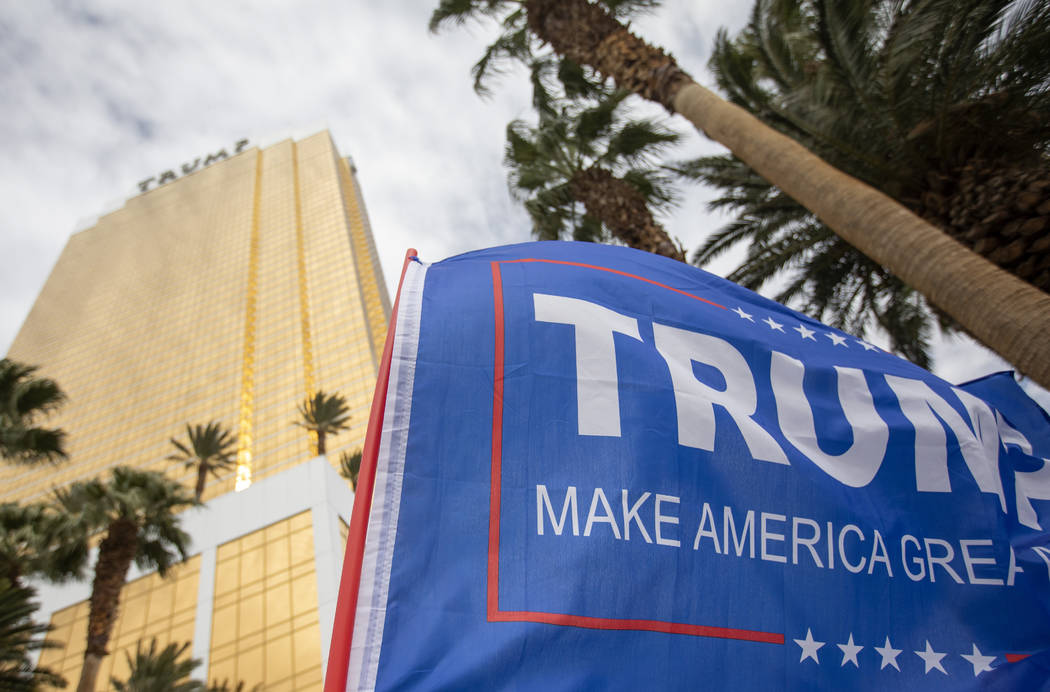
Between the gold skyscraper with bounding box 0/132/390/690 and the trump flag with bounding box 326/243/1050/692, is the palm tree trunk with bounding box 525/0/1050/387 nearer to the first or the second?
the trump flag with bounding box 326/243/1050/692

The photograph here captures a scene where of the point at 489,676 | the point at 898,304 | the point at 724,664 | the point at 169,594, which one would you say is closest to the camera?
the point at 489,676

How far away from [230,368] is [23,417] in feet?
163

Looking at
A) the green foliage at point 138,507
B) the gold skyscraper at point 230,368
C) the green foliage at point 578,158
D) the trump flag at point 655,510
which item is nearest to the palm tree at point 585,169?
the green foliage at point 578,158

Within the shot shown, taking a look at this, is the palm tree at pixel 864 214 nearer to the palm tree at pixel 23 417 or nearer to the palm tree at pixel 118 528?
the palm tree at pixel 23 417

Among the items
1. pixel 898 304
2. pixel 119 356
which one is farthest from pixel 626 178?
pixel 119 356

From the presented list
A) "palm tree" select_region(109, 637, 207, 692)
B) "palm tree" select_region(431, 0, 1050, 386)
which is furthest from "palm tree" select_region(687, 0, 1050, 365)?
"palm tree" select_region(109, 637, 207, 692)

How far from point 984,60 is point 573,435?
598cm

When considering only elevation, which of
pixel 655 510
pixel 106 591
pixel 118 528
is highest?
pixel 118 528

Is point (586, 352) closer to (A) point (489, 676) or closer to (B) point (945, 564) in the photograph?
(A) point (489, 676)

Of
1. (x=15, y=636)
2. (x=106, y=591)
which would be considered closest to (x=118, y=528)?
(x=106, y=591)

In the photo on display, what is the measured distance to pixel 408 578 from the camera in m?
2.15

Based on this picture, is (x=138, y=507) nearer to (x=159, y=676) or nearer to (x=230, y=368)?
(x=159, y=676)

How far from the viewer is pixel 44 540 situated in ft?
47.3

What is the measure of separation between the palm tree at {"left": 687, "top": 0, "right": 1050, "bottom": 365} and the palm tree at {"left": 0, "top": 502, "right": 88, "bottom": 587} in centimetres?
1499
